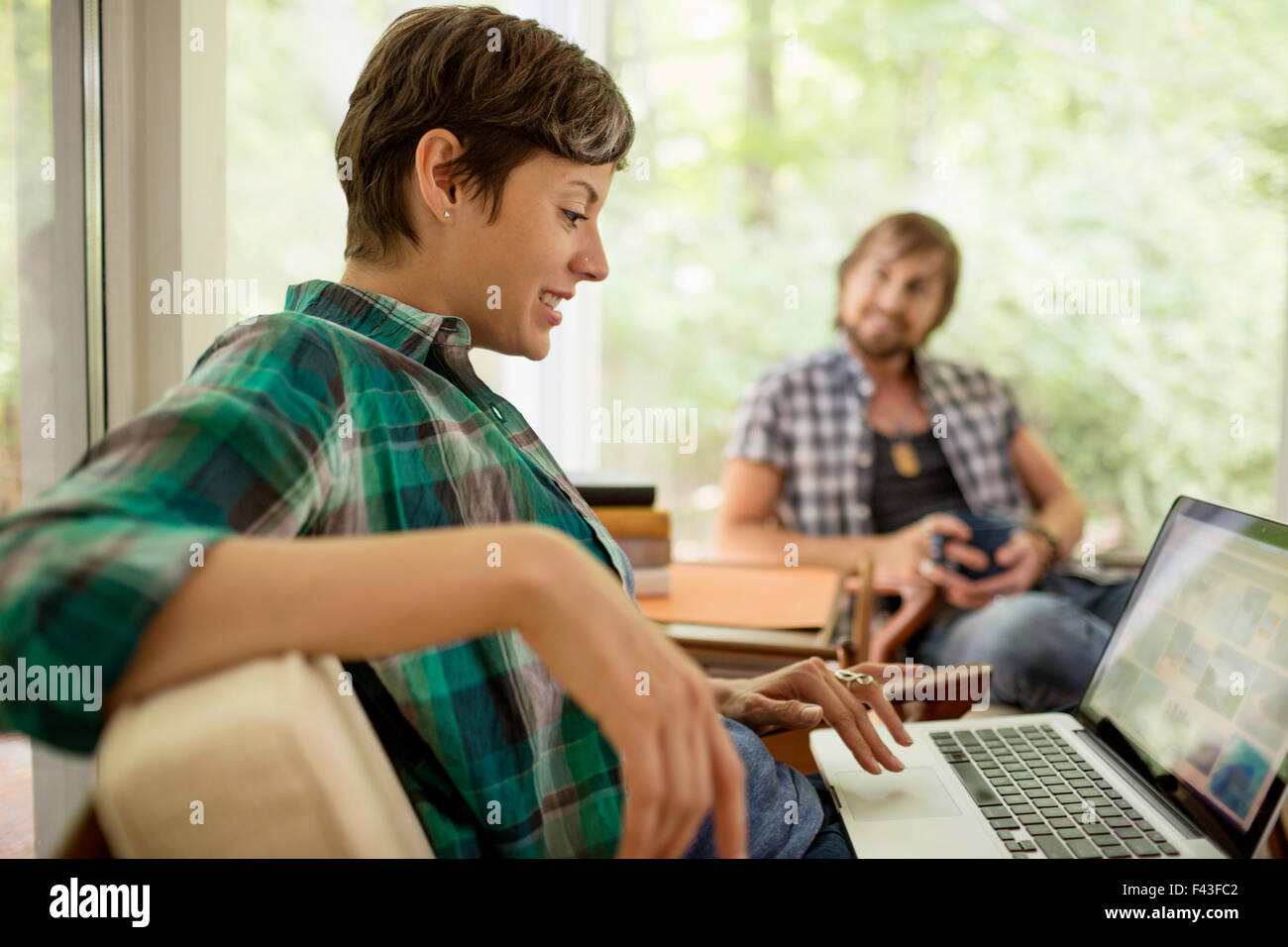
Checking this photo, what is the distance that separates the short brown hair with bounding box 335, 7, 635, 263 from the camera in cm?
91

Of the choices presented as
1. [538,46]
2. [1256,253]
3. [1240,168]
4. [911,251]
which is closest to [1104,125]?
[1240,168]

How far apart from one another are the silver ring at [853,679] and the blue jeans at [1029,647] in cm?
100

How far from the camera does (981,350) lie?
4.52m

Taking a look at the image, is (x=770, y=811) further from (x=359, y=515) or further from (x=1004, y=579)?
(x=1004, y=579)

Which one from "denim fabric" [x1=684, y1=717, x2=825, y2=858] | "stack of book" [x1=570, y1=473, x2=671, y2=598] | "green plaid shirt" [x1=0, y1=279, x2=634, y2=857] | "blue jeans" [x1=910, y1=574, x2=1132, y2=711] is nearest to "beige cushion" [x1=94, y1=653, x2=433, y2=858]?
"green plaid shirt" [x1=0, y1=279, x2=634, y2=857]

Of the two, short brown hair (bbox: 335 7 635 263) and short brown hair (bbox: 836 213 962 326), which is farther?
short brown hair (bbox: 836 213 962 326)

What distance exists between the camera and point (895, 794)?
95cm

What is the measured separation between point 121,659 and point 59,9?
981mm

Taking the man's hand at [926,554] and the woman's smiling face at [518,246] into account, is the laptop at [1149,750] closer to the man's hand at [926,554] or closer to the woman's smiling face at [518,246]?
the woman's smiling face at [518,246]

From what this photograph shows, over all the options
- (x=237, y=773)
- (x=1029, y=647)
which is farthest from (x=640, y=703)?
(x=1029, y=647)

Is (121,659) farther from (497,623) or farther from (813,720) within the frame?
(813,720)

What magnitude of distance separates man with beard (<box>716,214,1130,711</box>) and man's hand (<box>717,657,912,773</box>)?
128 centimetres

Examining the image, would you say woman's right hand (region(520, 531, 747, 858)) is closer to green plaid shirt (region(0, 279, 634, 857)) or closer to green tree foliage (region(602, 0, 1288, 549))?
green plaid shirt (region(0, 279, 634, 857))
